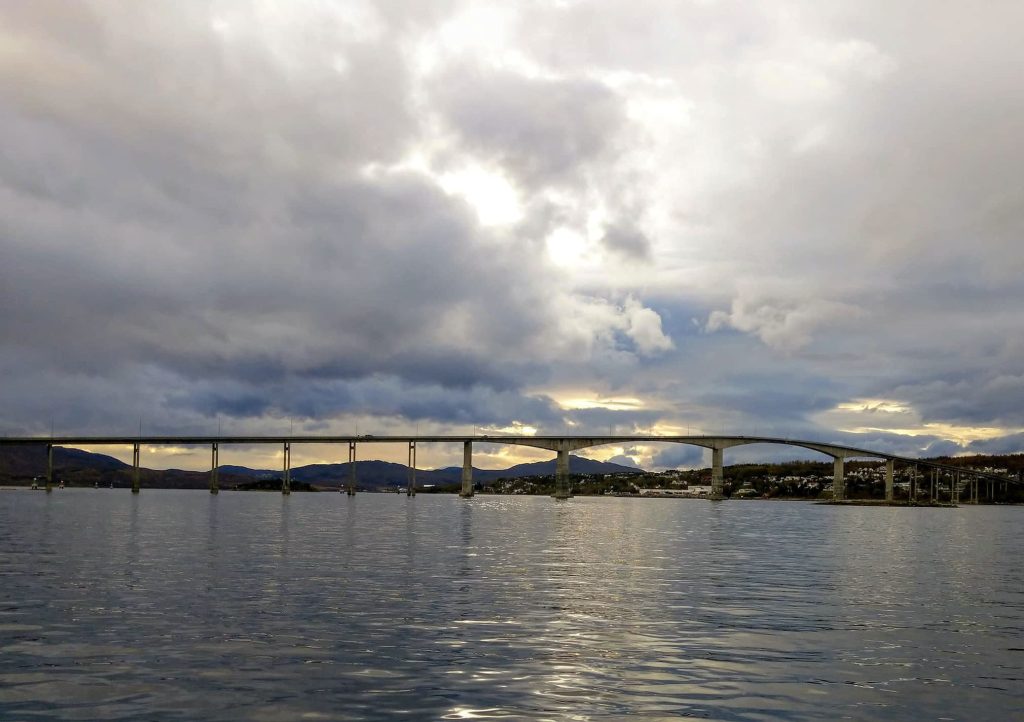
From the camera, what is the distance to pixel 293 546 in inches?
2576

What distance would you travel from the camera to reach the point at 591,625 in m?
31.2

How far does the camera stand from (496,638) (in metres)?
28.2

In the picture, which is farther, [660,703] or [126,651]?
[126,651]

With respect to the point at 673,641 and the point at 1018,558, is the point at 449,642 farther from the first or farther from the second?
the point at 1018,558

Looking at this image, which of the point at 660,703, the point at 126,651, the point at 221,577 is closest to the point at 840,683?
the point at 660,703

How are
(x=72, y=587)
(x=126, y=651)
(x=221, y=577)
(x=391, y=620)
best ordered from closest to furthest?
(x=126, y=651) → (x=391, y=620) → (x=72, y=587) → (x=221, y=577)

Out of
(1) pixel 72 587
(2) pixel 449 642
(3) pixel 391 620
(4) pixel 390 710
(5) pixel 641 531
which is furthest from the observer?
(5) pixel 641 531

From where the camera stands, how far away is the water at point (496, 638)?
66.9 feet

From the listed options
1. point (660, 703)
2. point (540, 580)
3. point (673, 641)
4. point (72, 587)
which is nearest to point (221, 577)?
point (72, 587)

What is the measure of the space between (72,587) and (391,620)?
56.1 feet

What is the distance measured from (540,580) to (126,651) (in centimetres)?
2377

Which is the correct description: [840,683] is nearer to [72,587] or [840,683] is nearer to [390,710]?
[390,710]

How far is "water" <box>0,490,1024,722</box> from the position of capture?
20391 millimetres

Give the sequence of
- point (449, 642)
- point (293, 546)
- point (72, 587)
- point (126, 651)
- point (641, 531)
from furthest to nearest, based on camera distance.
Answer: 1. point (641, 531)
2. point (293, 546)
3. point (72, 587)
4. point (449, 642)
5. point (126, 651)
